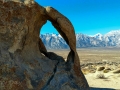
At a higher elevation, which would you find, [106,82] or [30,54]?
[30,54]

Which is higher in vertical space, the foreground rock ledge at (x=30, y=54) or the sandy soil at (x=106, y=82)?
the foreground rock ledge at (x=30, y=54)

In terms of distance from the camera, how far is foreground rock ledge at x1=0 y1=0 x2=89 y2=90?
872 centimetres

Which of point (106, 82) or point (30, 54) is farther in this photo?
point (106, 82)

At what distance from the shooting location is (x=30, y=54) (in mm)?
10164

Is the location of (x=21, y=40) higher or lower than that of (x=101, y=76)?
higher

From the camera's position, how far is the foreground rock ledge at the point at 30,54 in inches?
343

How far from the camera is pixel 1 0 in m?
9.16

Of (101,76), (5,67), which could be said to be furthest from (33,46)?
(101,76)

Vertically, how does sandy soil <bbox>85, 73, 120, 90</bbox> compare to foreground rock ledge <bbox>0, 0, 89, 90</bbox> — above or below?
below

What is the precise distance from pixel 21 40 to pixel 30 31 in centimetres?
68

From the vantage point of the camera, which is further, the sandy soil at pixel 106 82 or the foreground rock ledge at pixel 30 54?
the sandy soil at pixel 106 82

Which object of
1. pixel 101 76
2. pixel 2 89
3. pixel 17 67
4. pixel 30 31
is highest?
pixel 30 31

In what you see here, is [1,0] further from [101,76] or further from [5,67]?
[101,76]

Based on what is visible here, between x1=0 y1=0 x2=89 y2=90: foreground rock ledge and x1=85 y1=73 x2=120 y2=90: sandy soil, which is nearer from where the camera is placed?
x1=0 y1=0 x2=89 y2=90: foreground rock ledge
